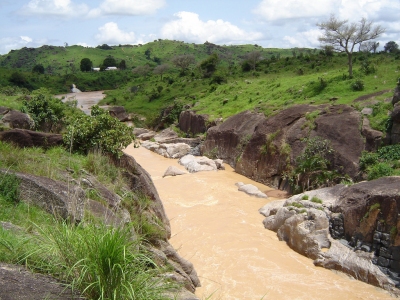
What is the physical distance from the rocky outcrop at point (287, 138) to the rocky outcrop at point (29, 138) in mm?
11744

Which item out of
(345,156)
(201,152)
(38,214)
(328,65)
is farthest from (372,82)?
(38,214)

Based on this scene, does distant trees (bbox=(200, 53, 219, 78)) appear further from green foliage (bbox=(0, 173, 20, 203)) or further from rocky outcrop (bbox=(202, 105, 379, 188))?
green foliage (bbox=(0, 173, 20, 203))

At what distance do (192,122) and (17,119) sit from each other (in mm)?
20411

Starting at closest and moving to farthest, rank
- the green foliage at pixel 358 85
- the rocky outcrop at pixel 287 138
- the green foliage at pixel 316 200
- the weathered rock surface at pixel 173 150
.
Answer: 1. the green foliage at pixel 316 200
2. the rocky outcrop at pixel 287 138
3. the green foliage at pixel 358 85
4. the weathered rock surface at pixel 173 150

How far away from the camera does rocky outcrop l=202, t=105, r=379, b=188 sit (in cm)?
1719

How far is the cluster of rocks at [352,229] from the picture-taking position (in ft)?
34.0

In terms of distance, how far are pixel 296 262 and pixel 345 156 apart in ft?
22.6

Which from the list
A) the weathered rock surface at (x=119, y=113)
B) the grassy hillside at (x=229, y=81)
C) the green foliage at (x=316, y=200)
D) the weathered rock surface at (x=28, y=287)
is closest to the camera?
the weathered rock surface at (x=28, y=287)

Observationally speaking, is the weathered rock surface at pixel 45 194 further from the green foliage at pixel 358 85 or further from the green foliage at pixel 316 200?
the green foliage at pixel 358 85

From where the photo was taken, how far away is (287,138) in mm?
20234

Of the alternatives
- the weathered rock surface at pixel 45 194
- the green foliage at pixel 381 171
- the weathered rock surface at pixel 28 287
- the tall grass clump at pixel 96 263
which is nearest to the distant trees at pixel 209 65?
the green foliage at pixel 381 171

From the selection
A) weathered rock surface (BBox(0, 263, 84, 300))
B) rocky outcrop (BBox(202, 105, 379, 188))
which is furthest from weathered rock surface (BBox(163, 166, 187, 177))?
weathered rock surface (BBox(0, 263, 84, 300))

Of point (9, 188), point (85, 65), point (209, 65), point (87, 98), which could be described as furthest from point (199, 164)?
point (85, 65)

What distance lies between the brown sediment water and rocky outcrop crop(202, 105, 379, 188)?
192cm
